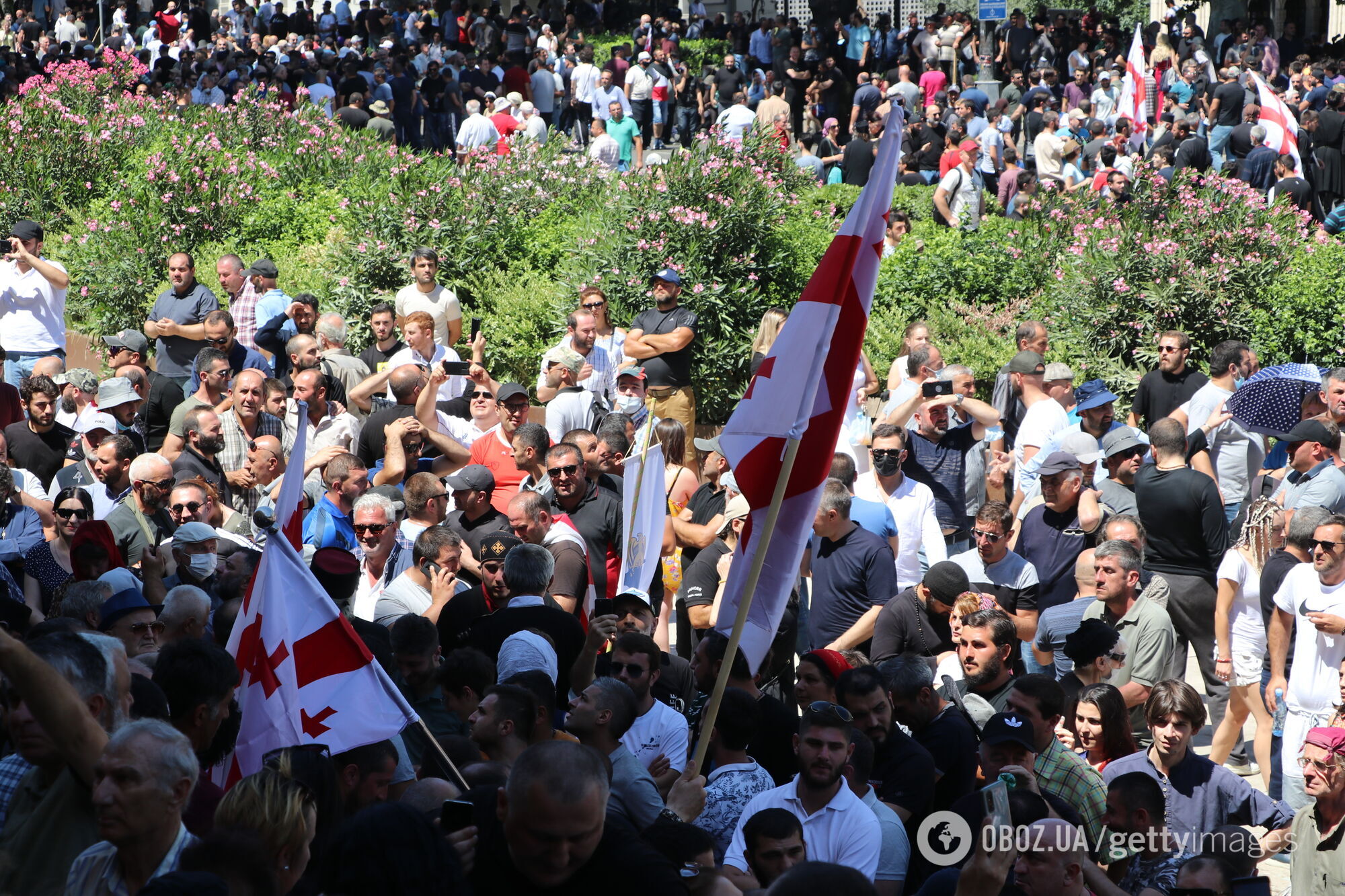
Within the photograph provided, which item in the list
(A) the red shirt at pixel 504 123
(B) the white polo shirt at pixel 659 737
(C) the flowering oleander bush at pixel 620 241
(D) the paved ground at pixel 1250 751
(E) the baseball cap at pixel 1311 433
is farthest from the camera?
(A) the red shirt at pixel 504 123

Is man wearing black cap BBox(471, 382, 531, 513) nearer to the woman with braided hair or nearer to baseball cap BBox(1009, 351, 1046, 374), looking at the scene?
baseball cap BBox(1009, 351, 1046, 374)

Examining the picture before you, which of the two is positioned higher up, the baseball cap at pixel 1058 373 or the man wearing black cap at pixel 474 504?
the man wearing black cap at pixel 474 504

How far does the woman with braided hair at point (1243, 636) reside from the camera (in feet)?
27.1

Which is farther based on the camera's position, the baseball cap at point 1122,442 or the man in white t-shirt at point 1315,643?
the baseball cap at point 1122,442

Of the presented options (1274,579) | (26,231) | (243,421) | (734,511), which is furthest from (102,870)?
(26,231)

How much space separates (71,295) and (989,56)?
19.3 meters

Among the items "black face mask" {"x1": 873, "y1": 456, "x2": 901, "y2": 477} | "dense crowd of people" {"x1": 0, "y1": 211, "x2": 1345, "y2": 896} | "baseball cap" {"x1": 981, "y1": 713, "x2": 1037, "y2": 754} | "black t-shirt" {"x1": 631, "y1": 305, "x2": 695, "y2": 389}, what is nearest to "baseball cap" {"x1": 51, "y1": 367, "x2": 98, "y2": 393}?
"dense crowd of people" {"x1": 0, "y1": 211, "x2": 1345, "y2": 896}

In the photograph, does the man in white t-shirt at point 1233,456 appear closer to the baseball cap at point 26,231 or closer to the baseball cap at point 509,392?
the baseball cap at point 509,392

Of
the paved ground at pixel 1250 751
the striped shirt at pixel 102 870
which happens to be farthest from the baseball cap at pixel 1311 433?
the striped shirt at pixel 102 870

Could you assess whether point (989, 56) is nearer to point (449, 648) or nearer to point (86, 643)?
point (449, 648)

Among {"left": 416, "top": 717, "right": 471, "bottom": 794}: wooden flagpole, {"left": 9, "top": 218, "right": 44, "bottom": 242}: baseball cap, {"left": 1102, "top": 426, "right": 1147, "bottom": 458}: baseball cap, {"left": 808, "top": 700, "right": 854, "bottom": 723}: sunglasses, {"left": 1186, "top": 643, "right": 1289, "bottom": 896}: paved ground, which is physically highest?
{"left": 416, "top": 717, "right": 471, "bottom": 794}: wooden flagpole

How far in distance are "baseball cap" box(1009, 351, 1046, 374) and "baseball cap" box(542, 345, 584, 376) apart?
3263 mm

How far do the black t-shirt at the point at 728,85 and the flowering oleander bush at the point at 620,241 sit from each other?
23.9ft

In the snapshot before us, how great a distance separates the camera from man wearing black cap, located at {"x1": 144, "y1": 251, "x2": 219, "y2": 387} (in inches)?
502
